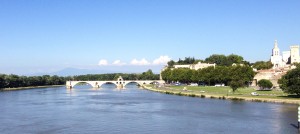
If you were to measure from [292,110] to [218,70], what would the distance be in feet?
Result: 187

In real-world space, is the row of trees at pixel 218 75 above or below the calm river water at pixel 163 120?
above

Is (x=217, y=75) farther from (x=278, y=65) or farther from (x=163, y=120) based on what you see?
(x=163, y=120)

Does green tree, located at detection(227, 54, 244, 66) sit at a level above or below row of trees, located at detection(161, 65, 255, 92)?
above

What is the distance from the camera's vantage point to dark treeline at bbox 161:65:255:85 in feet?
321

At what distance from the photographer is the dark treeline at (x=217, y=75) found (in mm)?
97938

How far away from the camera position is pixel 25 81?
14812cm

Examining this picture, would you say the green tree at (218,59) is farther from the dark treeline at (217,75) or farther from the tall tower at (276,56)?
the dark treeline at (217,75)

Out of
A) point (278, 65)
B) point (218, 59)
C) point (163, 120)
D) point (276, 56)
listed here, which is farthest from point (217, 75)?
point (218, 59)

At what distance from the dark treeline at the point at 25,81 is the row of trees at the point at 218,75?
168 ft

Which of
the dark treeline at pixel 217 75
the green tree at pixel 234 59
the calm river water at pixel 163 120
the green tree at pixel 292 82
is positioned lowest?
the calm river water at pixel 163 120

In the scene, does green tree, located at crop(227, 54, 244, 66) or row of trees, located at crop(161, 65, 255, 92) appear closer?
row of trees, located at crop(161, 65, 255, 92)

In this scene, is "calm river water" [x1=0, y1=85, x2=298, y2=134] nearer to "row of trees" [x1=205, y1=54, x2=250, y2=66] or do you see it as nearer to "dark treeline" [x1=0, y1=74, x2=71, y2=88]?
"dark treeline" [x1=0, y1=74, x2=71, y2=88]

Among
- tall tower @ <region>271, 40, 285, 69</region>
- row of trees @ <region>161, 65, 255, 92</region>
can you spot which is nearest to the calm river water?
row of trees @ <region>161, 65, 255, 92</region>

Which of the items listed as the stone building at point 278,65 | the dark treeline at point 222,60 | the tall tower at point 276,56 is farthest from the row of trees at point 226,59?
the stone building at point 278,65
